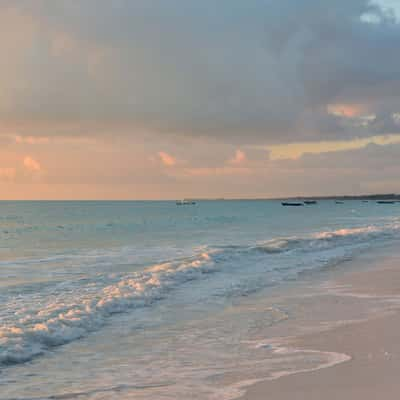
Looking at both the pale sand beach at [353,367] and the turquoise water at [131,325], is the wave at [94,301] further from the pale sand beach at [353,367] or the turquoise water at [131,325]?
the pale sand beach at [353,367]

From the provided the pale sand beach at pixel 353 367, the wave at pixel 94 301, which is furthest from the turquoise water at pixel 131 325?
the pale sand beach at pixel 353 367

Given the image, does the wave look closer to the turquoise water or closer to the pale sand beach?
the turquoise water

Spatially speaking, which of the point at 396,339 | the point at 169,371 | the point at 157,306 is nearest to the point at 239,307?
the point at 157,306

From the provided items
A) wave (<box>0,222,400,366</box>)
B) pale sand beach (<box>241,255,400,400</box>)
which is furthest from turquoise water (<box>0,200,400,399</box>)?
pale sand beach (<box>241,255,400,400</box>)

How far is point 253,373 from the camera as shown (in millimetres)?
7672

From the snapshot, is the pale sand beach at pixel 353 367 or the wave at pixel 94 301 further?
the wave at pixel 94 301

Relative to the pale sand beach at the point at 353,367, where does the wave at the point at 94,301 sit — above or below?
below

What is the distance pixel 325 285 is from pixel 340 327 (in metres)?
6.26

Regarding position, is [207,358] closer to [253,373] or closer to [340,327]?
[253,373]

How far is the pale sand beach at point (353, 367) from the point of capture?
21.8 ft

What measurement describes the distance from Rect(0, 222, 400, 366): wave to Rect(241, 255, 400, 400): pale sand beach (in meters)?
4.33

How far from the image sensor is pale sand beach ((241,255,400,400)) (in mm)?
6648

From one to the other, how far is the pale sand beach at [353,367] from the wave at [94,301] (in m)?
4.33

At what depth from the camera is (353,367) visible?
7699 mm
